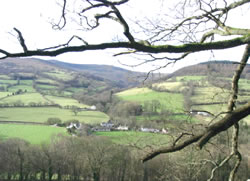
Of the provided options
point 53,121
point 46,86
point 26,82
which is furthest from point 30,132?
point 26,82

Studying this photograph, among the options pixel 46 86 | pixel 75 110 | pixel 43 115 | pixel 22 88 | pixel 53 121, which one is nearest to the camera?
pixel 53 121

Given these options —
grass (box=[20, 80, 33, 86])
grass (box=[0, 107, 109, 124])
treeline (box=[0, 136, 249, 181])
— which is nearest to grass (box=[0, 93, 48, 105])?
grass (box=[0, 107, 109, 124])

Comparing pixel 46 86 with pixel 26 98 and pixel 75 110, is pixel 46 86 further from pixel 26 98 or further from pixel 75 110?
pixel 75 110

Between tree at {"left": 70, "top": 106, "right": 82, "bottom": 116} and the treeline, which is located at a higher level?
tree at {"left": 70, "top": 106, "right": 82, "bottom": 116}

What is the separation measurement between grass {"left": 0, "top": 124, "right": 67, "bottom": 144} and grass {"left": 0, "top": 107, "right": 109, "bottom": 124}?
172 inches

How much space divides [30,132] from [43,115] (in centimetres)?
1018

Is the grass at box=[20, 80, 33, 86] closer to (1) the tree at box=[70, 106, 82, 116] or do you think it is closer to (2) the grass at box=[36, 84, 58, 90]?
(2) the grass at box=[36, 84, 58, 90]

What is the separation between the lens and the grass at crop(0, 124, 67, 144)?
32591 mm

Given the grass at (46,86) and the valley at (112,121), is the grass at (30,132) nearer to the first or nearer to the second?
the valley at (112,121)

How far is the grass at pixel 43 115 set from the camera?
4278cm

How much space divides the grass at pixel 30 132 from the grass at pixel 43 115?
172 inches

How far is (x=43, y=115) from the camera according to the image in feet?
149

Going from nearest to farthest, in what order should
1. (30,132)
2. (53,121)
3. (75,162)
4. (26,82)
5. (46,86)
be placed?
(75,162), (30,132), (53,121), (46,86), (26,82)

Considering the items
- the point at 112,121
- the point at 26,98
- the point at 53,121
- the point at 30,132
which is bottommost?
the point at 30,132
